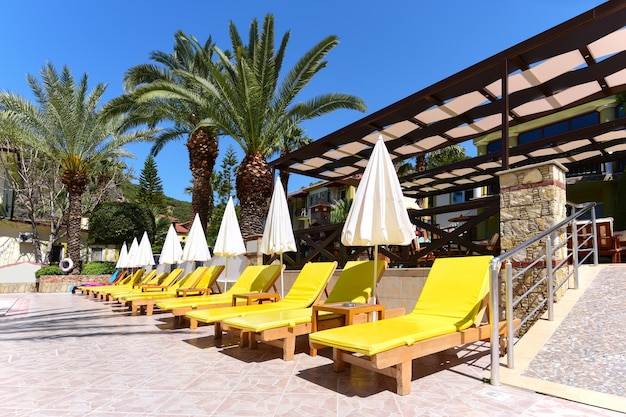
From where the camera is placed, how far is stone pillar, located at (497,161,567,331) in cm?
486

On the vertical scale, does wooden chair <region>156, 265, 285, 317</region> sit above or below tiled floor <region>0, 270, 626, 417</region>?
above

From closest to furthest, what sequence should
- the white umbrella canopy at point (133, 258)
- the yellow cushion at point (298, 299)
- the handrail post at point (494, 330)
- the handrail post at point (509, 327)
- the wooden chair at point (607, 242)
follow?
the handrail post at point (494, 330), the handrail post at point (509, 327), the yellow cushion at point (298, 299), the wooden chair at point (607, 242), the white umbrella canopy at point (133, 258)

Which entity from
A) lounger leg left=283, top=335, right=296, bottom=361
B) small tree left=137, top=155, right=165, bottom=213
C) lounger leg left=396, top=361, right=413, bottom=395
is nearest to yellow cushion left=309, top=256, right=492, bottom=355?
lounger leg left=396, top=361, right=413, bottom=395

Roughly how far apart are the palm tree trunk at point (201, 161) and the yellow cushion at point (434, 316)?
48.1 ft

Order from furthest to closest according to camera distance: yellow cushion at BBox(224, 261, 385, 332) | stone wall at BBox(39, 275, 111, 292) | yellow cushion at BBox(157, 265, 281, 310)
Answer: stone wall at BBox(39, 275, 111, 292), yellow cushion at BBox(157, 265, 281, 310), yellow cushion at BBox(224, 261, 385, 332)

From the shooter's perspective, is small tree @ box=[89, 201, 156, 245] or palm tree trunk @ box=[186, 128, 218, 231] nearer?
palm tree trunk @ box=[186, 128, 218, 231]

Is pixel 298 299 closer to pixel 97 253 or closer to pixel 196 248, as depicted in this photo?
pixel 196 248

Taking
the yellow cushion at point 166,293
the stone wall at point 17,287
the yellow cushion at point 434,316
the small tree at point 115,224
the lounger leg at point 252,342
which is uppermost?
the small tree at point 115,224

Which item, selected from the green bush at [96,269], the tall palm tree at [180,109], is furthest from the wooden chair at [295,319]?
the green bush at [96,269]

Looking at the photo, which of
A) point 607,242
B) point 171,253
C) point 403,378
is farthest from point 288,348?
point 171,253

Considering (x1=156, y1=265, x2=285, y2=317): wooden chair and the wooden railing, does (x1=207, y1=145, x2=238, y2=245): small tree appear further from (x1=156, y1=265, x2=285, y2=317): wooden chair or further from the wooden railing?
(x1=156, y1=265, x2=285, y2=317): wooden chair

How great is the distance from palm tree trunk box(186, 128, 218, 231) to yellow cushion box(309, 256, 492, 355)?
48.1ft

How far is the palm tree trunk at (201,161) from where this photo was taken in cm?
1772

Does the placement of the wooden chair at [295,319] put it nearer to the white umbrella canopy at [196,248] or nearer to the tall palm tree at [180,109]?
the white umbrella canopy at [196,248]
